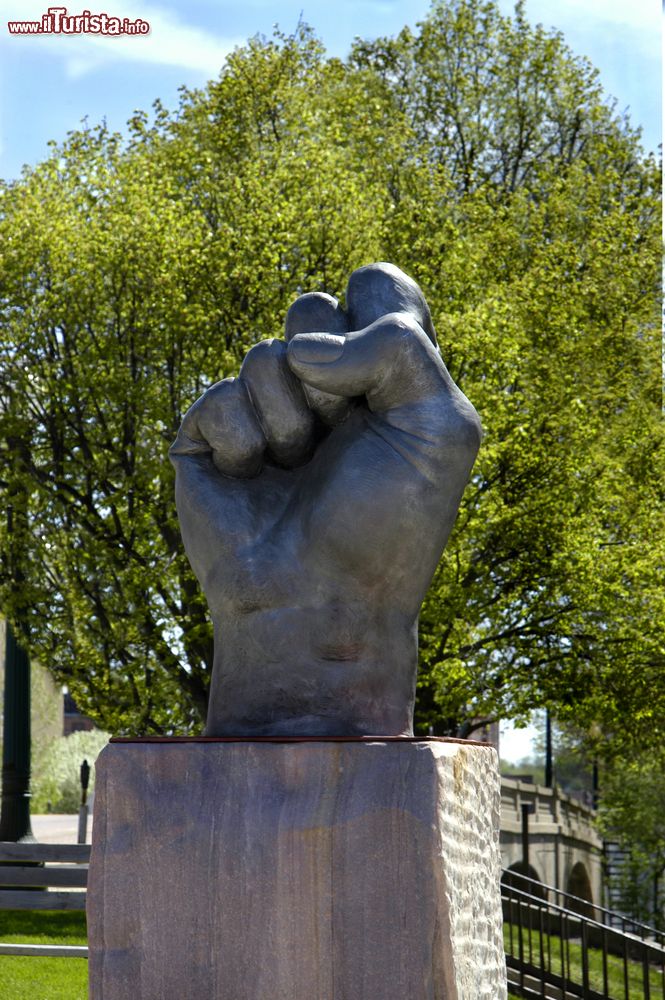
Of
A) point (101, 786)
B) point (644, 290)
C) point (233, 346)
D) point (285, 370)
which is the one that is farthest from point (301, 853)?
point (644, 290)

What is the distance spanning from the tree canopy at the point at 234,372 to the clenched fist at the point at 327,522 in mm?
8762

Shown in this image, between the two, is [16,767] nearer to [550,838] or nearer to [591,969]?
[591,969]

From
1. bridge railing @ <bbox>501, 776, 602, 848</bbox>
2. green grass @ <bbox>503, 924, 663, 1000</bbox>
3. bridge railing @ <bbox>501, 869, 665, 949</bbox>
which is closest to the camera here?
bridge railing @ <bbox>501, 869, 665, 949</bbox>

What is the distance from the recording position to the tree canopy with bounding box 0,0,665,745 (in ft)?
50.6

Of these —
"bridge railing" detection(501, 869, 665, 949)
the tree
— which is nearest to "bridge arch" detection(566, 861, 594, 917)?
"bridge railing" detection(501, 869, 665, 949)

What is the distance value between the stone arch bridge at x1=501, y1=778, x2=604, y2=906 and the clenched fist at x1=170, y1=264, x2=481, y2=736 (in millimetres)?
22908

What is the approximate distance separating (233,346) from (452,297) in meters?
3.00

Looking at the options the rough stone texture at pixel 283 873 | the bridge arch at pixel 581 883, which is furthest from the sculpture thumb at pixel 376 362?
the bridge arch at pixel 581 883

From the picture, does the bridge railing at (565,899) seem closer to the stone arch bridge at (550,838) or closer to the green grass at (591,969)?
the green grass at (591,969)

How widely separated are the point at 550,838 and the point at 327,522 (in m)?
30.7

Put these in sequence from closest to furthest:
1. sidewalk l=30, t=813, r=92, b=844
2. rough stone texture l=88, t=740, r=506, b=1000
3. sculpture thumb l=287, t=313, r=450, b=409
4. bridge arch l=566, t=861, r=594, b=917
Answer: rough stone texture l=88, t=740, r=506, b=1000 < sculpture thumb l=287, t=313, r=450, b=409 < sidewalk l=30, t=813, r=92, b=844 < bridge arch l=566, t=861, r=594, b=917

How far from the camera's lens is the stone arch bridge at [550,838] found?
1203 inches

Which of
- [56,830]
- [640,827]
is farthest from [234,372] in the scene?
[640,827]

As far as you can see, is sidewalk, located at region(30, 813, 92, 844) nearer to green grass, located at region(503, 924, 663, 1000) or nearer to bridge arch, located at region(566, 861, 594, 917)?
green grass, located at region(503, 924, 663, 1000)
